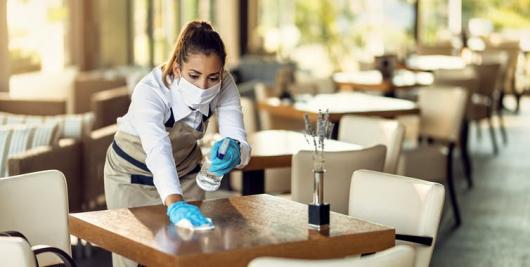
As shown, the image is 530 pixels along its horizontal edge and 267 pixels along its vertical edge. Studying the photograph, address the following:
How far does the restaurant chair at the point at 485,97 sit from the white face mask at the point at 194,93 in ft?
22.7

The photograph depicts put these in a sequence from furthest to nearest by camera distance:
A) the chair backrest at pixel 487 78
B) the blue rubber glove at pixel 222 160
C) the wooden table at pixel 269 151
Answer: the chair backrest at pixel 487 78
the wooden table at pixel 269 151
the blue rubber glove at pixel 222 160

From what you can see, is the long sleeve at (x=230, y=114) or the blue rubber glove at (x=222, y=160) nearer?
the blue rubber glove at (x=222, y=160)

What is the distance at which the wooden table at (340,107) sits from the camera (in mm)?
7320

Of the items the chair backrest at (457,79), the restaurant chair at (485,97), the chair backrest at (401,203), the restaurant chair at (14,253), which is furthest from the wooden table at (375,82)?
the restaurant chair at (14,253)

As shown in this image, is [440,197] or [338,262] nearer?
[338,262]

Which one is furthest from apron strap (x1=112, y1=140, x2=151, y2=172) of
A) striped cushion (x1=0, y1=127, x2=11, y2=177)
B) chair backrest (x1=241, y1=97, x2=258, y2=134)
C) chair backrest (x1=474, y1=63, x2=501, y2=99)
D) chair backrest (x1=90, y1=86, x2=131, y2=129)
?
chair backrest (x1=474, y1=63, x2=501, y2=99)

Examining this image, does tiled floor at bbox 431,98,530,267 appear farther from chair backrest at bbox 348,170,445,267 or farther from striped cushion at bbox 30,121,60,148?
striped cushion at bbox 30,121,60,148

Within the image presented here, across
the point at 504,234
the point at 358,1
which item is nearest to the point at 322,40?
the point at 358,1

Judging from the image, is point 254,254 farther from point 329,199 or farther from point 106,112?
point 106,112

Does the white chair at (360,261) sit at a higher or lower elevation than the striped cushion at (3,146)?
higher

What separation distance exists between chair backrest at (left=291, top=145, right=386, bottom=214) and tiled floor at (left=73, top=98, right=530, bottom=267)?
1.57 meters

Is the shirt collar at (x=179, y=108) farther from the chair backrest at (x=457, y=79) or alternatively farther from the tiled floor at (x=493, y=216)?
the chair backrest at (x=457, y=79)

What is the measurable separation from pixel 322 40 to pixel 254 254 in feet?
45.3

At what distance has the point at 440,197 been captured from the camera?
3.88 meters
